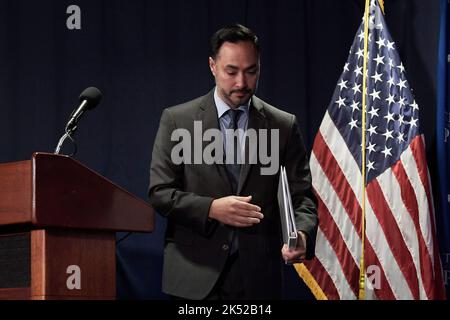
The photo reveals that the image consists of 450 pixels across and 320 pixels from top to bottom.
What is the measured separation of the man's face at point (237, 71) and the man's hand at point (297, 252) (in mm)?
554

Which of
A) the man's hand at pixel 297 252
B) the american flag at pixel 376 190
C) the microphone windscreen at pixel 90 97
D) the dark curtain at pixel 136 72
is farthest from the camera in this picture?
the dark curtain at pixel 136 72

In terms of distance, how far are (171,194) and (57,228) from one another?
44 cm

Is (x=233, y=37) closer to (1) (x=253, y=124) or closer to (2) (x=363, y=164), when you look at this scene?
(1) (x=253, y=124)

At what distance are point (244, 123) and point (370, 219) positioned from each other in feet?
6.62

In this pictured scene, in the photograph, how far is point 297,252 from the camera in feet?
9.16

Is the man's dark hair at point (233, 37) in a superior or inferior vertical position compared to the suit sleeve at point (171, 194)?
superior

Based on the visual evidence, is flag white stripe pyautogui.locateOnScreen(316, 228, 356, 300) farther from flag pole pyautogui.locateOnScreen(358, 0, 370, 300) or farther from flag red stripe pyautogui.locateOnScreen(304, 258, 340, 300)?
flag pole pyautogui.locateOnScreen(358, 0, 370, 300)

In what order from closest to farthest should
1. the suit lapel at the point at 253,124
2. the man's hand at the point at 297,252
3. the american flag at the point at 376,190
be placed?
the man's hand at the point at 297,252 → the suit lapel at the point at 253,124 → the american flag at the point at 376,190

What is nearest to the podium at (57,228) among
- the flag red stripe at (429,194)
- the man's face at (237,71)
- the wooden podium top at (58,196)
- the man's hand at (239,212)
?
the wooden podium top at (58,196)

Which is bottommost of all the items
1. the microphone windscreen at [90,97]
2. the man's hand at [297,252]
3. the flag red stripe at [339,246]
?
the flag red stripe at [339,246]

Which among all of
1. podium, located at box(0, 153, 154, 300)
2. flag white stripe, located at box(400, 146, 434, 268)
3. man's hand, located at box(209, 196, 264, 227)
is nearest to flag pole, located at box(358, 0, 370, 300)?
flag white stripe, located at box(400, 146, 434, 268)

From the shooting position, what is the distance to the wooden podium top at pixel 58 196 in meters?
2.65

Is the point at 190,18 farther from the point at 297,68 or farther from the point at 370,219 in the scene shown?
the point at 370,219

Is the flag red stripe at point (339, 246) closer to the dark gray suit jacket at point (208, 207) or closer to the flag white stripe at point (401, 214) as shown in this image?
the flag white stripe at point (401, 214)
